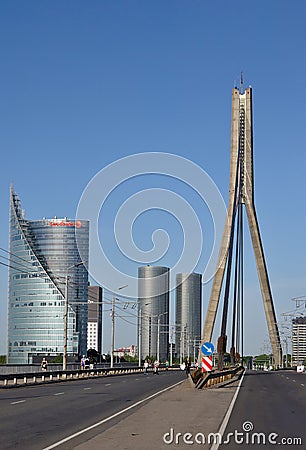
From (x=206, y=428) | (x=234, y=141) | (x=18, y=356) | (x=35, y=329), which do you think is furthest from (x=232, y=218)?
(x=18, y=356)

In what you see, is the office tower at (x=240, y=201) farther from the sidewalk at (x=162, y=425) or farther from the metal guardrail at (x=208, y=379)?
the sidewalk at (x=162, y=425)

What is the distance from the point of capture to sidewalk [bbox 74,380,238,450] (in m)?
15.6

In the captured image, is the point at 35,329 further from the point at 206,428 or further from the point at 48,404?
the point at 206,428

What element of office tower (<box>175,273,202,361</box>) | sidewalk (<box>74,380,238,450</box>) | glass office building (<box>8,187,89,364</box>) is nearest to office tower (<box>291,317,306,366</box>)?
office tower (<box>175,273,202,361</box>)

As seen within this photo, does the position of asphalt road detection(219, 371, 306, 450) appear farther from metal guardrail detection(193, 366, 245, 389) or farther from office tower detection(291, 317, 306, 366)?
office tower detection(291, 317, 306, 366)

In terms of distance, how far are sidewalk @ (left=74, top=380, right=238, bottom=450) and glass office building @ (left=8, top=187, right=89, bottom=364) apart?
2565 inches

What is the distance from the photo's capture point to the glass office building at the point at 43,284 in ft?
367

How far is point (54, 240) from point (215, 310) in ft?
162

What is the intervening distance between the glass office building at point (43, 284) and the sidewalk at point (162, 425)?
65158 mm

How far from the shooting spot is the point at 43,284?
128m

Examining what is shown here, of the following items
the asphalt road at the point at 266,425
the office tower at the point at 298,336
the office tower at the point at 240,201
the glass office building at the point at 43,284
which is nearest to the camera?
the asphalt road at the point at 266,425

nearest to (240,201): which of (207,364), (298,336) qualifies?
(207,364)

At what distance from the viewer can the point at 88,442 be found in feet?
52.7

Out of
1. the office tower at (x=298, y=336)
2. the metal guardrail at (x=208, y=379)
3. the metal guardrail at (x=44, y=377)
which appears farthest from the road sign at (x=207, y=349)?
the office tower at (x=298, y=336)
